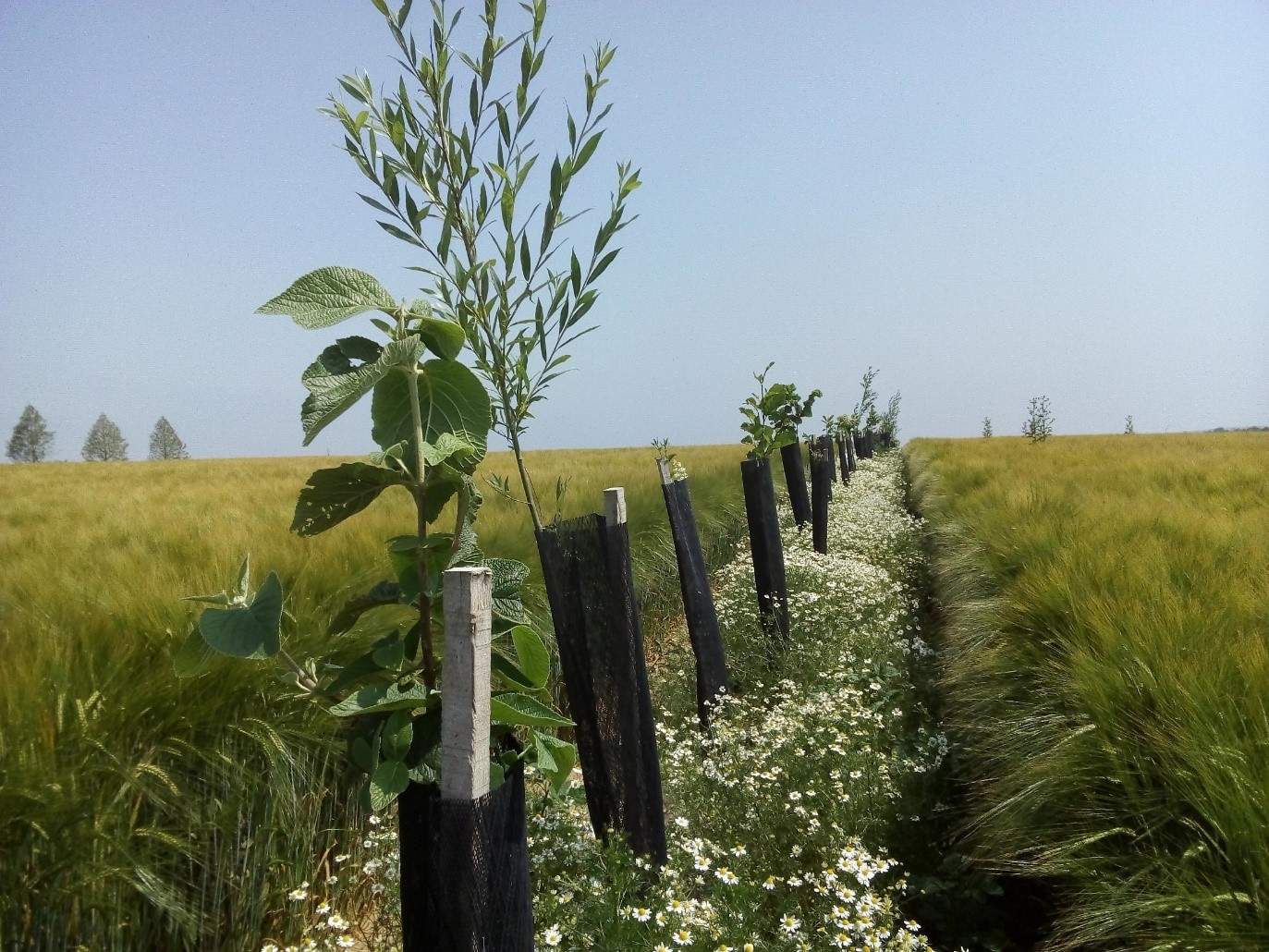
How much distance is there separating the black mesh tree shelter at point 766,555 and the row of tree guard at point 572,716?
0.03 ft

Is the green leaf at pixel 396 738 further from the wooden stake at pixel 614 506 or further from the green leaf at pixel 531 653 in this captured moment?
the wooden stake at pixel 614 506

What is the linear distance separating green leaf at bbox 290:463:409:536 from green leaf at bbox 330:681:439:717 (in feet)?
0.98

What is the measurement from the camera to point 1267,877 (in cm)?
179

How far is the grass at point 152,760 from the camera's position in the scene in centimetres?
186

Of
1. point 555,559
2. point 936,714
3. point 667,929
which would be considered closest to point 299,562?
point 555,559

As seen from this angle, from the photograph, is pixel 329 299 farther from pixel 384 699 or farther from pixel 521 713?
pixel 521 713

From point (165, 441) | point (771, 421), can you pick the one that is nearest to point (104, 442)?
point (165, 441)

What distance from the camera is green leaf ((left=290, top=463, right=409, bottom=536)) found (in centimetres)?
142

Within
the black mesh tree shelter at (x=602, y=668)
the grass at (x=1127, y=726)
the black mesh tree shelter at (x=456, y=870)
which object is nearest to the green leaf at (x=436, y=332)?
the black mesh tree shelter at (x=456, y=870)

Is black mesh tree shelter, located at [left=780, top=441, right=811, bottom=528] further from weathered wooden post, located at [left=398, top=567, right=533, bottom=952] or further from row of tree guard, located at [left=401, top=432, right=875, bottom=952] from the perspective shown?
weathered wooden post, located at [left=398, top=567, right=533, bottom=952]

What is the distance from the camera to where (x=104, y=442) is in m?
65.6

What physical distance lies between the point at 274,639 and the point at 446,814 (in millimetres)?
416

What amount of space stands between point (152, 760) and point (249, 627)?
1.26 m

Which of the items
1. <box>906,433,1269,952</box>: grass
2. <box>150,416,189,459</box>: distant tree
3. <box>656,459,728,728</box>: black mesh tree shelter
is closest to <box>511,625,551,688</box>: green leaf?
<box>906,433,1269,952</box>: grass
